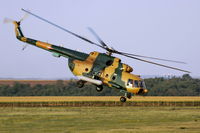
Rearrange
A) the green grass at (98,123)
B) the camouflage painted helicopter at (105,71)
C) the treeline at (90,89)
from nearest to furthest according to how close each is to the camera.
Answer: the green grass at (98,123) → the camouflage painted helicopter at (105,71) → the treeline at (90,89)

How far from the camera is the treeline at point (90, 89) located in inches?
5197

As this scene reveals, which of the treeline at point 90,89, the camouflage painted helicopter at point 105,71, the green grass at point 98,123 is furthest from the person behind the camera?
the treeline at point 90,89

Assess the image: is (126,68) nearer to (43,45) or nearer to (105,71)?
(105,71)

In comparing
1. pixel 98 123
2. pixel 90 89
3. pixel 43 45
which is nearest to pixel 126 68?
pixel 98 123

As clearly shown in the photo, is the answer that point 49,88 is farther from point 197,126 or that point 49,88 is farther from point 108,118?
point 197,126

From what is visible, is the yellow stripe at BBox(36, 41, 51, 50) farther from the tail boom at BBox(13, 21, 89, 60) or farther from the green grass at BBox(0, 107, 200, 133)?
the green grass at BBox(0, 107, 200, 133)

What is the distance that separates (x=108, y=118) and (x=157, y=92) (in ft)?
283

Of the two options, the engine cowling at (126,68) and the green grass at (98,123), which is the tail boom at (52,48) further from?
the green grass at (98,123)

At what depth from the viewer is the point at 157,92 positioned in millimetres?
135500

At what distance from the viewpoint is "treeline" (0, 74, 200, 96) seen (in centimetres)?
13200

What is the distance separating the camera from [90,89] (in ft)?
433

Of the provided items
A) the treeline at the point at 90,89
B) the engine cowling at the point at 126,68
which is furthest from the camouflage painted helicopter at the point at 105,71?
the treeline at the point at 90,89

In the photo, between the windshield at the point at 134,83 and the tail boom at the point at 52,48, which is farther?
the tail boom at the point at 52,48

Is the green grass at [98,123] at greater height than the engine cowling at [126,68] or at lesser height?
lesser
